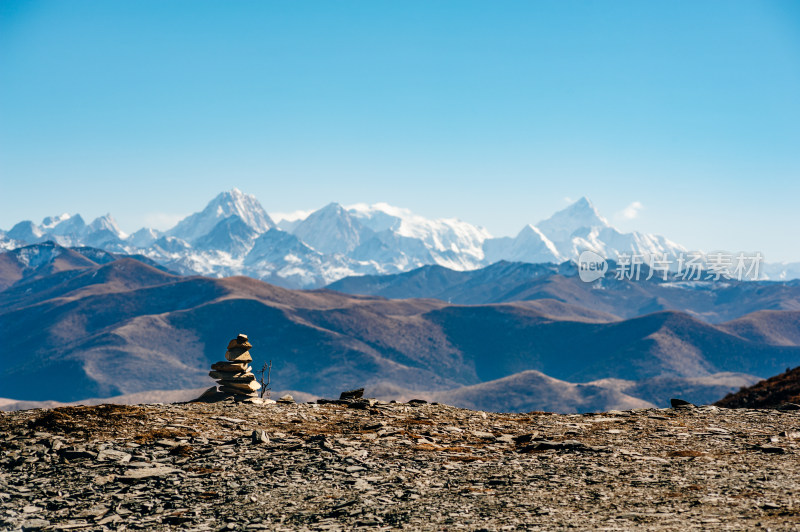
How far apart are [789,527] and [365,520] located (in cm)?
848

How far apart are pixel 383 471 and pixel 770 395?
93.1ft

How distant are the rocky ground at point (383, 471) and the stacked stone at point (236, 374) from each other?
6.92m

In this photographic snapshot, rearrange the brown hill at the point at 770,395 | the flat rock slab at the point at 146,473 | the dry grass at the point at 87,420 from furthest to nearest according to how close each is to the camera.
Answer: the brown hill at the point at 770,395 → the dry grass at the point at 87,420 → the flat rock slab at the point at 146,473

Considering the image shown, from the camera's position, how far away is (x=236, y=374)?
113ft

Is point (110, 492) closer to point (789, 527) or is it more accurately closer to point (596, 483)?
point (596, 483)

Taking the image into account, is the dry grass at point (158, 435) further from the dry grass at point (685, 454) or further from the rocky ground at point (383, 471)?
the dry grass at point (685, 454)

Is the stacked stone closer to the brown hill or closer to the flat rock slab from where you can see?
the flat rock slab

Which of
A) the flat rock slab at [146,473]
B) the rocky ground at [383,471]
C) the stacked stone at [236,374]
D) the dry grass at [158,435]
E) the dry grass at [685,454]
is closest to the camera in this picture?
the rocky ground at [383,471]

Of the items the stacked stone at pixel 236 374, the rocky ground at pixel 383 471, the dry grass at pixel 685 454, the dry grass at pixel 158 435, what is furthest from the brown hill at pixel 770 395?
the dry grass at pixel 158 435

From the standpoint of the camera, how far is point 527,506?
16.7 metres

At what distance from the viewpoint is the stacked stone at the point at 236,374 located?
33.8 m

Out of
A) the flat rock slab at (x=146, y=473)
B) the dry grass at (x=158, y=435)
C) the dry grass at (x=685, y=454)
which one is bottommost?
the flat rock slab at (x=146, y=473)

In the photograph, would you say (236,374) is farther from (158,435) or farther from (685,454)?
(685,454)

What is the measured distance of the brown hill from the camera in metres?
36.4
